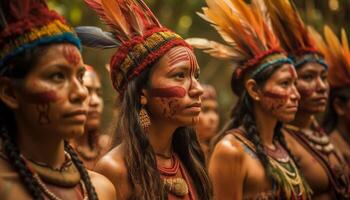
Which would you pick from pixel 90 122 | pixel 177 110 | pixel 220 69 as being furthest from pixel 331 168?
pixel 220 69

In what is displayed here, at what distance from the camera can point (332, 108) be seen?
7.74 meters

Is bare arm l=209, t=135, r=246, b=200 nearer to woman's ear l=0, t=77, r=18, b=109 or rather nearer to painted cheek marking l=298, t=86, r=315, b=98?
painted cheek marking l=298, t=86, r=315, b=98

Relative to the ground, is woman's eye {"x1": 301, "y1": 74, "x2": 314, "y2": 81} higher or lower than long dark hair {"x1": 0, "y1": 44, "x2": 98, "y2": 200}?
lower

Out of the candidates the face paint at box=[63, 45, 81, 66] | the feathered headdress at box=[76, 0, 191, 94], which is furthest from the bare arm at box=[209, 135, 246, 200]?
the face paint at box=[63, 45, 81, 66]

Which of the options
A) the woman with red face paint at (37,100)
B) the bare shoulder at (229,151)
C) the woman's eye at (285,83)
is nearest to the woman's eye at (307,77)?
the woman's eye at (285,83)

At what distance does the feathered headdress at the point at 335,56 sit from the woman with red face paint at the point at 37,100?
450 centimetres

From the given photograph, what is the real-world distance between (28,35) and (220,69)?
10737 millimetres

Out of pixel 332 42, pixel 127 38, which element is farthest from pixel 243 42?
pixel 332 42

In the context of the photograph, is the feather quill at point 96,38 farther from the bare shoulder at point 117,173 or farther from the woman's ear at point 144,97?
the bare shoulder at point 117,173

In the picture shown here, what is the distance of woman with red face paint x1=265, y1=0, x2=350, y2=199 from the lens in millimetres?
6461

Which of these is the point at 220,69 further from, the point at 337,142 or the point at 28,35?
the point at 28,35

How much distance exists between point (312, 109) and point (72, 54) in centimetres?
373

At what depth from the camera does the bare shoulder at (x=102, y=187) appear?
11.8 feet

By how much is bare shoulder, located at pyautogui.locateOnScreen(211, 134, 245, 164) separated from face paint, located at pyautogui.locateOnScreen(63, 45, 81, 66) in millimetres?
2191
